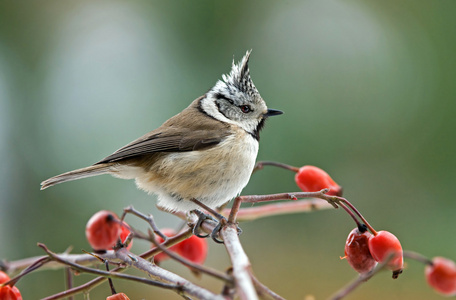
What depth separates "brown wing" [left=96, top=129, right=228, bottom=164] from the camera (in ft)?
5.26

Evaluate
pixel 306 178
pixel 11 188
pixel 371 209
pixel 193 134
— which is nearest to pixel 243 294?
pixel 306 178

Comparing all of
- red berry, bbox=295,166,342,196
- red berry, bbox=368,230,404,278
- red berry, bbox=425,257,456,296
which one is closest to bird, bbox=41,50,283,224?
red berry, bbox=295,166,342,196

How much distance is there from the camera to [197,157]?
1.60m

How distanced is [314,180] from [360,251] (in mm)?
300

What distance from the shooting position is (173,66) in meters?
2.58

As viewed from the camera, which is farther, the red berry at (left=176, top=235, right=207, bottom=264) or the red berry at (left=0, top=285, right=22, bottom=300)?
the red berry at (left=176, top=235, right=207, bottom=264)

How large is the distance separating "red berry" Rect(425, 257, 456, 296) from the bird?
0.73 meters

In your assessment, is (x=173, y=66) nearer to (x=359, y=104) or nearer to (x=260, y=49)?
(x=260, y=49)

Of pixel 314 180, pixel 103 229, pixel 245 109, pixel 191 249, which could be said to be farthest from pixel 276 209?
pixel 245 109

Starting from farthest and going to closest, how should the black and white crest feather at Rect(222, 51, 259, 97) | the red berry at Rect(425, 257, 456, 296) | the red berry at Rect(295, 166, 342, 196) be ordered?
the black and white crest feather at Rect(222, 51, 259, 97), the red berry at Rect(295, 166, 342, 196), the red berry at Rect(425, 257, 456, 296)

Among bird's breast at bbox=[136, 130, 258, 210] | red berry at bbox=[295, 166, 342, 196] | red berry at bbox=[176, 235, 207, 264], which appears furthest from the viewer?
bird's breast at bbox=[136, 130, 258, 210]

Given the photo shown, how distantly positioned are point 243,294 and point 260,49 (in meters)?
2.16

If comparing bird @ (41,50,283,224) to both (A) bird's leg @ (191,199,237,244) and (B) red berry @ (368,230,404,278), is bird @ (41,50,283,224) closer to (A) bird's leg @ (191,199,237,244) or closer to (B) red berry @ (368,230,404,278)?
(A) bird's leg @ (191,199,237,244)

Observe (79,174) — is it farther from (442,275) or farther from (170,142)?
(442,275)
